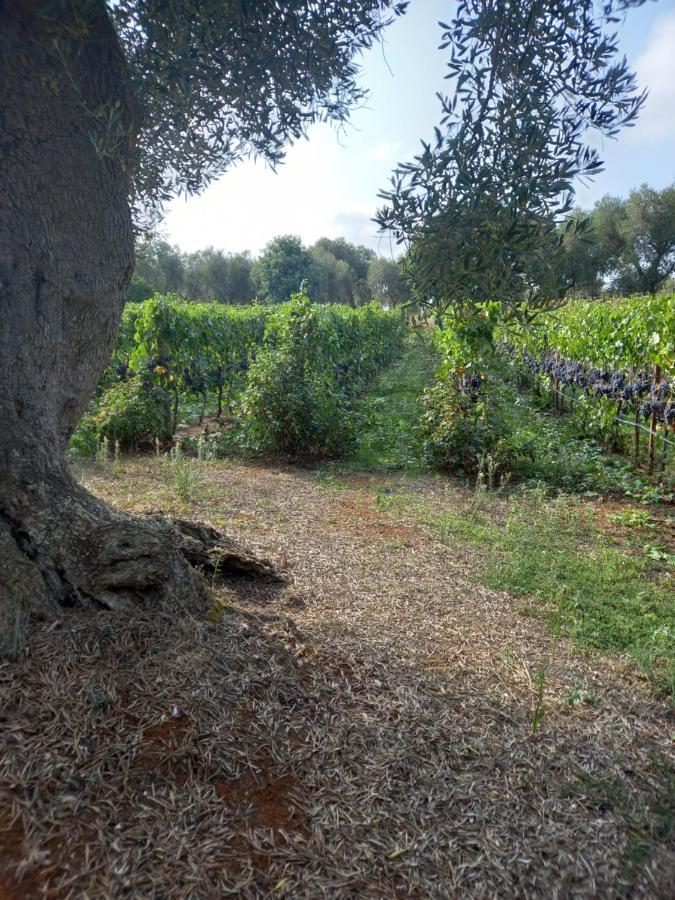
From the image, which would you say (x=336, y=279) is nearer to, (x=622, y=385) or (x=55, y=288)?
(x=622, y=385)

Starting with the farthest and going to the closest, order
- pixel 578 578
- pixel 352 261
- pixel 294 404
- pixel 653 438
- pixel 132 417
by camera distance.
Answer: pixel 352 261 → pixel 132 417 → pixel 294 404 → pixel 653 438 → pixel 578 578

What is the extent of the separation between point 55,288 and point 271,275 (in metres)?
62.8

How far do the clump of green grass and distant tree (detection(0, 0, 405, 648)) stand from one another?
8.70 ft

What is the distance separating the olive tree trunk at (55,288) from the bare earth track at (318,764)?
0.87 feet

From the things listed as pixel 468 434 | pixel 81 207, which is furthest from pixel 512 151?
pixel 468 434

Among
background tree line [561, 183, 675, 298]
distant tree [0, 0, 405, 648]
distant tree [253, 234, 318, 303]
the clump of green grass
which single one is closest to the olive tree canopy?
distant tree [0, 0, 405, 648]

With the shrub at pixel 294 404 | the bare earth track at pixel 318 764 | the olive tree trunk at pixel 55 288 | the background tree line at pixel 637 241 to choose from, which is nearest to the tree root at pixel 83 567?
the olive tree trunk at pixel 55 288

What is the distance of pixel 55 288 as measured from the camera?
2873mm

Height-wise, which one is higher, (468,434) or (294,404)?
(294,404)

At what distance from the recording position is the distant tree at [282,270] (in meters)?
61.3

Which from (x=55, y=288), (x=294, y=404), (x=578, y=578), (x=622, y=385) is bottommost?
(x=578, y=578)

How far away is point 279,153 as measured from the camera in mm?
3557

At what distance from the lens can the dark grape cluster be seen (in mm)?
8000

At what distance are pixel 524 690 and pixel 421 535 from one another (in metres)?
2.75
